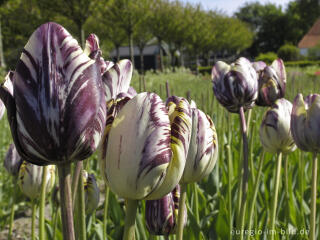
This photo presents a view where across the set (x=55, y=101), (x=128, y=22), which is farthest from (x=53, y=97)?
(x=128, y=22)

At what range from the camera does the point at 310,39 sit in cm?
4900

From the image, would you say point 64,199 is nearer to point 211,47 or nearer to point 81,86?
point 81,86

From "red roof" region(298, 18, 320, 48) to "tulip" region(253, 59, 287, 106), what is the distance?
2005 inches

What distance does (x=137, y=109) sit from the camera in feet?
1.47

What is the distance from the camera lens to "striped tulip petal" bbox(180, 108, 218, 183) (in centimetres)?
64

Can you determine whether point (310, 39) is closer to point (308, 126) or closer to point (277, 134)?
point (277, 134)

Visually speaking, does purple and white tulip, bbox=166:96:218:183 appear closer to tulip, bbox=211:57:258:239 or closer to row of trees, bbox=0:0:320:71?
tulip, bbox=211:57:258:239

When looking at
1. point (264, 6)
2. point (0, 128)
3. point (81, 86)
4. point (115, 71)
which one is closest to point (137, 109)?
point (81, 86)

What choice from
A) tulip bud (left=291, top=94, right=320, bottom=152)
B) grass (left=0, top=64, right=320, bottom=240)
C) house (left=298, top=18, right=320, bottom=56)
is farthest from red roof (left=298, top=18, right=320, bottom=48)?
tulip bud (left=291, top=94, right=320, bottom=152)

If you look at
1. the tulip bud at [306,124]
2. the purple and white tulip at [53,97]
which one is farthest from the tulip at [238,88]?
the purple and white tulip at [53,97]

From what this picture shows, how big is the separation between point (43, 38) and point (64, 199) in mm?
179

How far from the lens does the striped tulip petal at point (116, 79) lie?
0.66 m

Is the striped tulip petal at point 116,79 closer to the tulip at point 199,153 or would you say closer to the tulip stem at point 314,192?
the tulip at point 199,153

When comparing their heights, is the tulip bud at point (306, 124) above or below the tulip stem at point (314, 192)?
above
